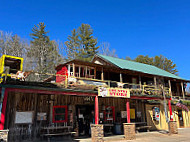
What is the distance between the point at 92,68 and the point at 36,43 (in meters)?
22.5

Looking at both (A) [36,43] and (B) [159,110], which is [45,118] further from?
(A) [36,43]

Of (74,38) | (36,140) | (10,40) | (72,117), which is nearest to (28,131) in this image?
(36,140)

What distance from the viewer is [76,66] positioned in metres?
16.7

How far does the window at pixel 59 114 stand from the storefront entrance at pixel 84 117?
1.34 m

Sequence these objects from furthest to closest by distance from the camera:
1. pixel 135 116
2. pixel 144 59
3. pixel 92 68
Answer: pixel 144 59
pixel 135 116
pixel 92 68

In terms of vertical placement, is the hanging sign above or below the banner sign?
below

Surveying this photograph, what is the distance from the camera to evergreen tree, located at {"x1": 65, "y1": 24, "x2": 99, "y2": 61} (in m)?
38.3

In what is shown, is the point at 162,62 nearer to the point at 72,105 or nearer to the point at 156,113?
the point at 156,113

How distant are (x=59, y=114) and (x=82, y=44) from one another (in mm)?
28099

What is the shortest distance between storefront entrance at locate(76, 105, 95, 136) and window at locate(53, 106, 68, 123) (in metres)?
1.34

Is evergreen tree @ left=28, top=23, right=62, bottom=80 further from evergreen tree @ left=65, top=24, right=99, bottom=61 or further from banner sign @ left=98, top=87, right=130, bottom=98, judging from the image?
banner sign @ left=98, top=87, right=130, bottom=98

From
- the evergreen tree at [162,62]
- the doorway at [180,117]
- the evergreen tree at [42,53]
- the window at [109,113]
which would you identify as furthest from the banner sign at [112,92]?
the evergreen tree at [162,62]

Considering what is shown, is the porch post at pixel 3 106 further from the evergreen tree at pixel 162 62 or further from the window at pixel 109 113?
the evergreen tree at pixel 162 62

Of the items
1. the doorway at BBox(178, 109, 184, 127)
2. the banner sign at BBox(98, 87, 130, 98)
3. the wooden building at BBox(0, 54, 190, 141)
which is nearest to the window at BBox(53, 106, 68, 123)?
the wooden building at BBox(0, 54, 190, 141)
